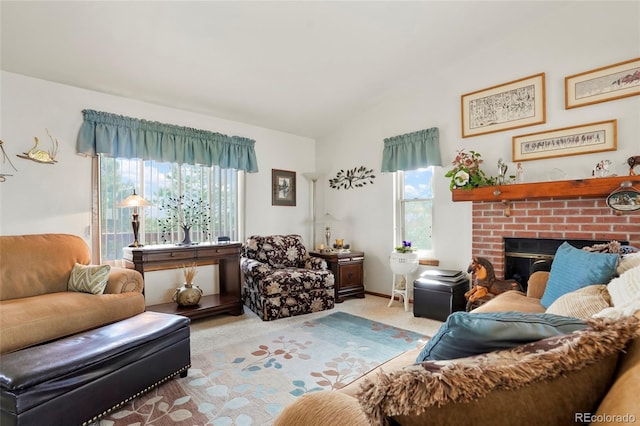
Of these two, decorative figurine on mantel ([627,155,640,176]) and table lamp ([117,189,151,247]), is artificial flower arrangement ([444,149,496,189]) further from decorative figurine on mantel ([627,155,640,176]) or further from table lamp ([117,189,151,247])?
table lamp ([117,189,151,247])

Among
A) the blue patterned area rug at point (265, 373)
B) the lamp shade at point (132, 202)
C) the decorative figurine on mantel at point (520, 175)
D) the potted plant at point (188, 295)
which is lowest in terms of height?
the blue patterned area rug at point (265, 373)

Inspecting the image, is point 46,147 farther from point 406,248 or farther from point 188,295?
point 406,248

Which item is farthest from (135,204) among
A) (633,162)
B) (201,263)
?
(633,162)

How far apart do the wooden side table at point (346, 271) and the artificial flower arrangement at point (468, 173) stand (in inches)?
66.3

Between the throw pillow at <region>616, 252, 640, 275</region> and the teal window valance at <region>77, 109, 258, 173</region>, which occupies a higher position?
the teal window valance at <region>77, 109, 258, 173</region>

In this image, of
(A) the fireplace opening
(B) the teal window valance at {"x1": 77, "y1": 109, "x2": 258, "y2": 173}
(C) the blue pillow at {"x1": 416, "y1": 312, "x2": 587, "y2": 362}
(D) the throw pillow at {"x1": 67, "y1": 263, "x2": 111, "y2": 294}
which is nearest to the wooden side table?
(B) the teal window valance at {"x1": 77, "y1": 109, "x2": 258, "y2": 173}

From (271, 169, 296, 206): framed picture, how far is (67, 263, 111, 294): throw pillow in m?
2.59

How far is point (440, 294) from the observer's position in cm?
341

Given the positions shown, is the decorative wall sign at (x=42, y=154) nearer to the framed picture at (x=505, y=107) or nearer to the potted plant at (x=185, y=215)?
the potted plant at (x=185, y=215)

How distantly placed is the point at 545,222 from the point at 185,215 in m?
4.05

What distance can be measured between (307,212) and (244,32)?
117 inches

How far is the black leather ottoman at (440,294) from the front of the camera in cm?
335

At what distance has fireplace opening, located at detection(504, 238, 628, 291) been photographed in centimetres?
313

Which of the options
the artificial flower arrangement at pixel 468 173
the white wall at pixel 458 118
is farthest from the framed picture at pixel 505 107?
the artificial flower arrangement at pixel 468 173
